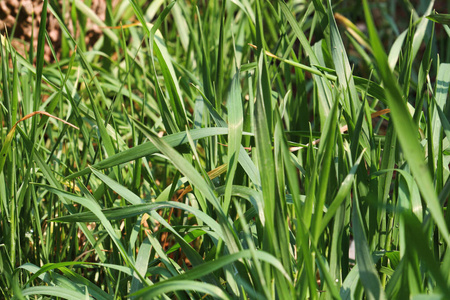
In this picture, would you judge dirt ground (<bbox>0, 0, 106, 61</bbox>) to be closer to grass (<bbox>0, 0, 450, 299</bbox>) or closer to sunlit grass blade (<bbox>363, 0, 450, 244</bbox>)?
grass (<bbox>0, 0, 450, 299</bbox>)

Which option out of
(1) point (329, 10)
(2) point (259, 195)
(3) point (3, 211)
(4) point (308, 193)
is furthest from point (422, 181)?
(3) point (3, 211)

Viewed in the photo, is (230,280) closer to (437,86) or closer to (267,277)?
(267,277)

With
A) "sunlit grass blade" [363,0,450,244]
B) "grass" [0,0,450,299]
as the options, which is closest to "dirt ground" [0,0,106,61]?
"grass" [0,0,450,299]

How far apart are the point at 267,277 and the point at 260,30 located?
41 centimetres

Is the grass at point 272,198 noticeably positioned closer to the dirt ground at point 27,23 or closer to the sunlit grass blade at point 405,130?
the sunlit grass blade at point 405,130

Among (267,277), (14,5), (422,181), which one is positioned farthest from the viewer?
(14,5)

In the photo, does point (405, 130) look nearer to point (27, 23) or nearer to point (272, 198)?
point (272, 198)

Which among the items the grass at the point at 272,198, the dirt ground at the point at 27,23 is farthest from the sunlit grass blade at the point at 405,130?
the dirt ground at the point at 27,23

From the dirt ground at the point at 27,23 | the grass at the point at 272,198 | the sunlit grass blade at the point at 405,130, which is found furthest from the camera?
the dirt ground at the point at 27,23

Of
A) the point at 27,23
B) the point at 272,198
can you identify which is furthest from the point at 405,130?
the point at 27,23

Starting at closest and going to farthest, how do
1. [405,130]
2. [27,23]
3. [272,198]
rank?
[405,130] < [272,198] < [27,23]

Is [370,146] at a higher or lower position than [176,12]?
lower

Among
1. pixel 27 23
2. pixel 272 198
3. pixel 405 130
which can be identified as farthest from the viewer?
pixel 27 23

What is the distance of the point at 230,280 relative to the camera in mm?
634
